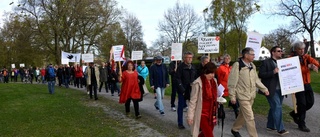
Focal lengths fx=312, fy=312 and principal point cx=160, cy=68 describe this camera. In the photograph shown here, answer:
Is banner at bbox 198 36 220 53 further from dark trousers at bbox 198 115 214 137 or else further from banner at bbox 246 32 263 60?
dark trousers at bbox 198 115 214 137

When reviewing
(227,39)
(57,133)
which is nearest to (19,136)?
(57,133)

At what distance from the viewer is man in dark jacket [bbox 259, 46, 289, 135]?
659cm

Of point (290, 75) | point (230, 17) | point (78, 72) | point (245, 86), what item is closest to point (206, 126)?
point (245, 86)

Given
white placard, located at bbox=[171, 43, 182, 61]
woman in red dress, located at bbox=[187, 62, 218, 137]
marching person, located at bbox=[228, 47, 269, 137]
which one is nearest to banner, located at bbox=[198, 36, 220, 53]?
white placard, located at bbox=[171, 43, 182, 61]

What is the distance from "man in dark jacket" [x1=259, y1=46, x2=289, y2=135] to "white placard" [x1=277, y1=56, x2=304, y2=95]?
0.14 metres

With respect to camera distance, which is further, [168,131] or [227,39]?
[227,39]

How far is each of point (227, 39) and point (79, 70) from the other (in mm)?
29090

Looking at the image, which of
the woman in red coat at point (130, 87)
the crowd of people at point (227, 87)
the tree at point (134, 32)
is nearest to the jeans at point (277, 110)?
the crowd of people at point (227, 87)

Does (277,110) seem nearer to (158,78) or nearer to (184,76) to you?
(184,76)

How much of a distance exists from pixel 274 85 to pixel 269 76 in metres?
0.26

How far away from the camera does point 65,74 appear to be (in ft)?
79.8

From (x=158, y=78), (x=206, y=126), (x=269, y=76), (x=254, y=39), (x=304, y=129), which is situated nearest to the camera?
(x=206, y=126)

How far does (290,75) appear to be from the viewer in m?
6.66

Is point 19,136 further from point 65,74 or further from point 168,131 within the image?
point 65,74
